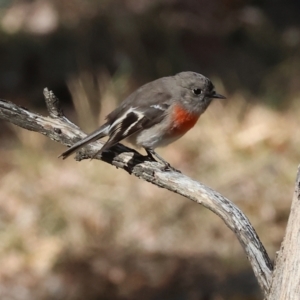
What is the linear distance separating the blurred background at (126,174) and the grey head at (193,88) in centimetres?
200

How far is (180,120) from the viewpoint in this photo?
430 cm

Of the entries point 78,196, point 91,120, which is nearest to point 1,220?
point 78,196

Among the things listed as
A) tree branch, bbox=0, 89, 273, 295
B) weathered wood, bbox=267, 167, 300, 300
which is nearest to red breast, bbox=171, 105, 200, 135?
tree branch, bbox=0, 89, 273, 295

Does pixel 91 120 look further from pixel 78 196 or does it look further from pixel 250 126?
pixel 250 126

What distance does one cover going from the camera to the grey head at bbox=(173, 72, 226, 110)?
14.4 ft

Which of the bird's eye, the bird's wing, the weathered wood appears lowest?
the weathered wood

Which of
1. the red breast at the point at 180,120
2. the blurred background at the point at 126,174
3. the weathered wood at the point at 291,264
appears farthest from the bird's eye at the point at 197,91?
the blurred background at the point at 126,174

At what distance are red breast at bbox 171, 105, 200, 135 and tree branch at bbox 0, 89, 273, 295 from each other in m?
0.55

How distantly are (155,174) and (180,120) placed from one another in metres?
0.92

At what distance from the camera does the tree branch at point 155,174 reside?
9.41 ft

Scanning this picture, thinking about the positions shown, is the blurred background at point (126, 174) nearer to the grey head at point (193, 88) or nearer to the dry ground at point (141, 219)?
the dry ground at point (141, 219)

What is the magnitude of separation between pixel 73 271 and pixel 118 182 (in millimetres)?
1409

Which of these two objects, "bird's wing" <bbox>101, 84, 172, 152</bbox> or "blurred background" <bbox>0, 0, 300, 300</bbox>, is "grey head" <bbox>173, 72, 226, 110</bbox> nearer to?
"bird's wing" <bbox>101, 84, 172, 152</bbox>

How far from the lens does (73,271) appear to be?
19.8 ft
